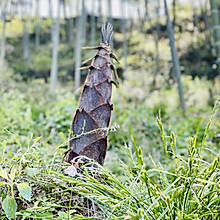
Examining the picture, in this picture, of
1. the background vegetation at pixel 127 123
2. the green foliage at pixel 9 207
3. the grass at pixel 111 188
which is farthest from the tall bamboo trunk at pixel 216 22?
the green foliage at pixel 9 207

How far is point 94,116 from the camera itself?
1.28 m

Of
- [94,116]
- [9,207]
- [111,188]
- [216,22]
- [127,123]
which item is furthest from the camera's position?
[216,22]

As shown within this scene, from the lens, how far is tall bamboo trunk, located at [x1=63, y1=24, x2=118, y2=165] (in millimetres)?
1267

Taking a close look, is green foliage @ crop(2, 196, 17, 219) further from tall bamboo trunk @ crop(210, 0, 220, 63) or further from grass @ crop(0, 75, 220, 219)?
tall bamboo trunk @ crop(210, 0, 220, 63)

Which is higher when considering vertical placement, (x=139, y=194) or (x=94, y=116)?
(x=94, y=116)

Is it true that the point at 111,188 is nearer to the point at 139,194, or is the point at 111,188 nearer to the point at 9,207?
the point at 139,194

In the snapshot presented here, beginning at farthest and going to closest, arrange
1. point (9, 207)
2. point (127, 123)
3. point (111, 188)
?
point (127, 123) < point (111, 188) < point (9, 207)

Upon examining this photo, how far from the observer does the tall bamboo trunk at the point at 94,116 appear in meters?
1.27

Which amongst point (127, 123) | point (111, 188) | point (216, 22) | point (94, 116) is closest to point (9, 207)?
point (111, 188)

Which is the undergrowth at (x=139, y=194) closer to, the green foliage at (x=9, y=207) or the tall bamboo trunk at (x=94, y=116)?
the green foliage at (x=9, y=207)

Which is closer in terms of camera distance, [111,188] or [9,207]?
[9,207]

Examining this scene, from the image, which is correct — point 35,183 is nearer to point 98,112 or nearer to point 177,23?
point 98,112

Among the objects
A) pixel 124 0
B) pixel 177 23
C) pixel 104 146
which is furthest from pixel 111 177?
pixel 124 0

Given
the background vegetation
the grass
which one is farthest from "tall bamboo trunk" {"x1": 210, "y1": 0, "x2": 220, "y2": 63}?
the grass
